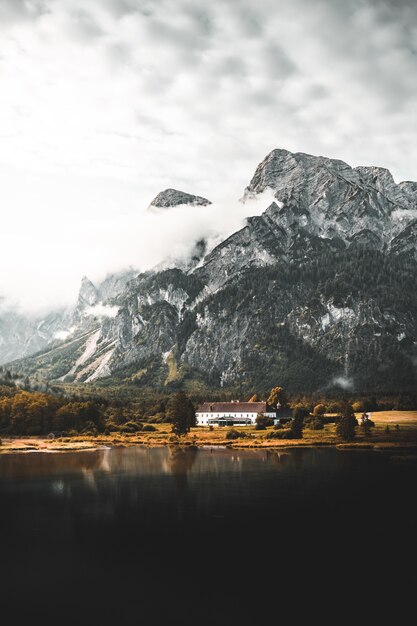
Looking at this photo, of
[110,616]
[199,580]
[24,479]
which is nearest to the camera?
[110,616]

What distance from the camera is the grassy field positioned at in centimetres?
11512

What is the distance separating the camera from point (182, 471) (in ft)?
269

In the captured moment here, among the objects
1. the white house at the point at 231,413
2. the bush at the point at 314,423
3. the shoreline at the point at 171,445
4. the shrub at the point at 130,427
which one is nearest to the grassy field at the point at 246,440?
the shoreline at the point at 171,445

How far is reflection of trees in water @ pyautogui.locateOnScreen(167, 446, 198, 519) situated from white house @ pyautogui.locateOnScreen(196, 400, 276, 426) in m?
61.4

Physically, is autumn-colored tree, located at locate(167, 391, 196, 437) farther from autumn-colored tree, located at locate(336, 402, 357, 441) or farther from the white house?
the white house

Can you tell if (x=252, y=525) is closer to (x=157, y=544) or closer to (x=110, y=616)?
(x=157, y=544)

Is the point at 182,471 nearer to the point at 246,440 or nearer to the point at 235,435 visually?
the point at 246,440

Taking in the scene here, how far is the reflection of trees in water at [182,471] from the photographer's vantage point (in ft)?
190

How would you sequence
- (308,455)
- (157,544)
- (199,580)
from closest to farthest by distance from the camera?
1. (199,580)
2. (157,544)
3. (308,455)

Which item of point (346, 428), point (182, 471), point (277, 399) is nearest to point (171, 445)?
point (346, 428)

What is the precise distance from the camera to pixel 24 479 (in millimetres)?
77625

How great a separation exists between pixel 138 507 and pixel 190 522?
8.67 m

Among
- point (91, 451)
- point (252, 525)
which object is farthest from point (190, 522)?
point (91, 451)

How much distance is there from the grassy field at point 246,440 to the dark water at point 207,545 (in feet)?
115
